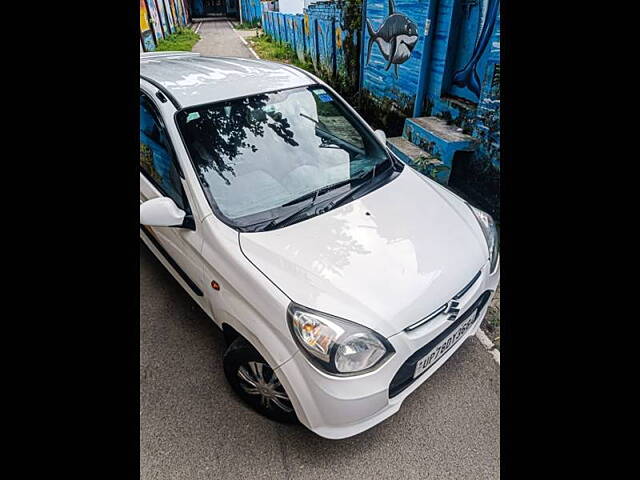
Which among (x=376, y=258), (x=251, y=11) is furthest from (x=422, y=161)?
(x=251, y=11)

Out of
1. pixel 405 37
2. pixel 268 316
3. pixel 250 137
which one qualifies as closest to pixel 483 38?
pixel 405 37

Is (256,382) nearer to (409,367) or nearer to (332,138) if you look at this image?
(409,367)

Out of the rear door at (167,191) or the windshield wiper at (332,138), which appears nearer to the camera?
the rear door at (167,191)

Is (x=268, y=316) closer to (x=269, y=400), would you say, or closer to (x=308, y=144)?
(x=269, y=400)

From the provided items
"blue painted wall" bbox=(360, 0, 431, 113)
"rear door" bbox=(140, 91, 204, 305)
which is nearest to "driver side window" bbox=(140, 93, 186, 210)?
"rear door" bbox=(140, 91, 204, 305)

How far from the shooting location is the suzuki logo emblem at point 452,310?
1952mm

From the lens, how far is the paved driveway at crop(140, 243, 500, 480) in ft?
6.60

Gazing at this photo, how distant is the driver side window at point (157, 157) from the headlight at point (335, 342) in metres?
1.12

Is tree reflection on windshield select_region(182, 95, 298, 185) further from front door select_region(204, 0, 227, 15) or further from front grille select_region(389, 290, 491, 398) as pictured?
front door select_region(204, 0, 227, 15)

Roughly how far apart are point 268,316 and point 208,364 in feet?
3.51

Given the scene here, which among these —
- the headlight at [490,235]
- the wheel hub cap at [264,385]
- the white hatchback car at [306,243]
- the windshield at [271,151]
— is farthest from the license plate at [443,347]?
the windshield at [271,151]

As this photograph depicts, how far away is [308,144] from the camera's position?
8.62 ft

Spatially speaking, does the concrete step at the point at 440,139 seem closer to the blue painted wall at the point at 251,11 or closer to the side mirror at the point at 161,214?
the side mirror at the point at 161,214

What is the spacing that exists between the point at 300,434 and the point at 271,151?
1795mm
